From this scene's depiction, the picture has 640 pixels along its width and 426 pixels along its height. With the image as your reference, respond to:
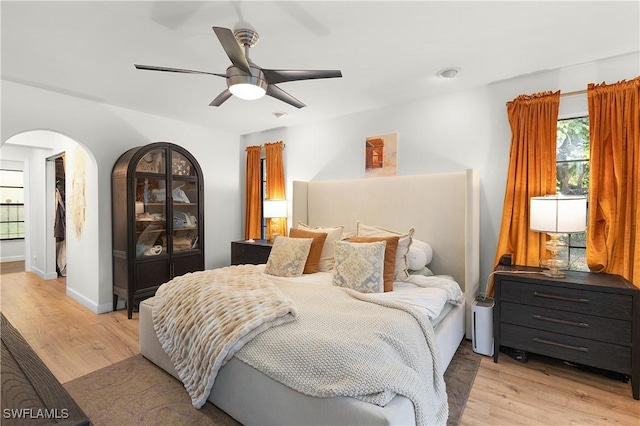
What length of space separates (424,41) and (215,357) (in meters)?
2.50

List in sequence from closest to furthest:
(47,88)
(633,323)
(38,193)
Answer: (633,323)
(47,88)
(38,193)

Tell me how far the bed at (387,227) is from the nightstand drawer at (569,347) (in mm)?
392

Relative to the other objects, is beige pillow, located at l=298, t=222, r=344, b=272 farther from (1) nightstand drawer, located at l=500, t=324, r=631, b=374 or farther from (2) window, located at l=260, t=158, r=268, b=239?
(2) window, located at l=260, t=158, r=268, b=239

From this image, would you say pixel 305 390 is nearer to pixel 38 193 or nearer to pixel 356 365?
pixel 356 365

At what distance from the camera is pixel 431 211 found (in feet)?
10.4

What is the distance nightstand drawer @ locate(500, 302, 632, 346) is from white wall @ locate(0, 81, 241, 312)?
4016 mm

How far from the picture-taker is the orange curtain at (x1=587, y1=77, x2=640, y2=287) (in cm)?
233

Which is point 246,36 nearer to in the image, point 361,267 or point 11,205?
point 361,267

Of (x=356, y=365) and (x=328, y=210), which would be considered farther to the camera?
(x=328, y=210)

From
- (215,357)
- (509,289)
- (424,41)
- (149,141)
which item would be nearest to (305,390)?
(215,357)

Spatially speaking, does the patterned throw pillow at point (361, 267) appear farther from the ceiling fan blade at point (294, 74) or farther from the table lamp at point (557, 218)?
the ceiling fan blade at point (294, 74)

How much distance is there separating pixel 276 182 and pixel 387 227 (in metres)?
1.94

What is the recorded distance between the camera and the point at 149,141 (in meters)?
4.02

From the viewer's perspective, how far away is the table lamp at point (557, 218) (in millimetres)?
2271
